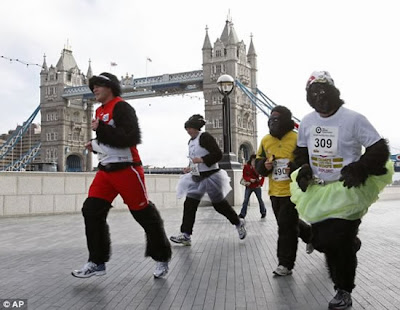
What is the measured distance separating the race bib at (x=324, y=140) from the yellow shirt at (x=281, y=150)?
1022 mm

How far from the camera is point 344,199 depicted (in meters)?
2.67

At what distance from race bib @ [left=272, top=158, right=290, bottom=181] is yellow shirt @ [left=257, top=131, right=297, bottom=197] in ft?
0.09

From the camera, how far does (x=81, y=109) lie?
95938 millimetres

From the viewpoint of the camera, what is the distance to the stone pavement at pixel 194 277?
2.93 m

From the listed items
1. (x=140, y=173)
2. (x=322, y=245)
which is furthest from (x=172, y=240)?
(x=322, y=245)

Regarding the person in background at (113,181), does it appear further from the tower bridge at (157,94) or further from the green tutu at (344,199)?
the tower bridge at (157,94)

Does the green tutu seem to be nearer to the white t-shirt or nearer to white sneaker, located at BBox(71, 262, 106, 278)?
the white t-shirt

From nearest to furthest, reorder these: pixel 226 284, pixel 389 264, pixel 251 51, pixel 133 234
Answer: pixel 226 284 < pixel 389 264 < pixel 133 234 < pixel 251 51

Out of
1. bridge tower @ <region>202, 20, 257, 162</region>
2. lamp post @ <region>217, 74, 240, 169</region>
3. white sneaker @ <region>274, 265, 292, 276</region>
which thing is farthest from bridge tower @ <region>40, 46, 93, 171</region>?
white sneaker @ <region>274, 265, 292, 276</region>

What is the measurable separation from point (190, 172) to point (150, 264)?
1766 mm

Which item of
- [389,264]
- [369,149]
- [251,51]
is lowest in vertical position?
[389,264]

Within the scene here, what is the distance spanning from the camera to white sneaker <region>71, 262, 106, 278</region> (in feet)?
11.5

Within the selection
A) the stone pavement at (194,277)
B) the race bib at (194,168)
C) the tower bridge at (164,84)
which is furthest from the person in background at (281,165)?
the tower bridge at (164,84)

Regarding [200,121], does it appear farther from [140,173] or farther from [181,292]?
[181,292]
